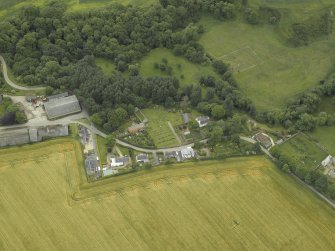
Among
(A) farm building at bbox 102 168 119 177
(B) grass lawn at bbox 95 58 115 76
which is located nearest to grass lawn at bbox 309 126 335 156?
(A) farm building at bbox 102 168 119 177

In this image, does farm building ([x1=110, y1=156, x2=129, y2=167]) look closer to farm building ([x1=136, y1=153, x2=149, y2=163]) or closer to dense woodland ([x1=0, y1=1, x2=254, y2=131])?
farm building ([x1=136, y1=153, x2=149, y2=163])

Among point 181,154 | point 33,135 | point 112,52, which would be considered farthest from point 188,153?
point 112,52

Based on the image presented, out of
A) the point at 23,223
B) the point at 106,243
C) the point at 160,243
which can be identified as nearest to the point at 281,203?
the point at 160,243

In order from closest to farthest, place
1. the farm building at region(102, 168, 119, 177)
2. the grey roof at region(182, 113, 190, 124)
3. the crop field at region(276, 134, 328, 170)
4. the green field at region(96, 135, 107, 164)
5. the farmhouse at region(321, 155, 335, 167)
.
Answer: the farm building at region(102, 168, 119, 177) → the farmhouse at region(321, 155, 335, 167) → the crop field at region(276, 134, 328, 170) → the green field at region(96, 135, 107, 164) → the grey roof at region(182, 113, 190, 124)

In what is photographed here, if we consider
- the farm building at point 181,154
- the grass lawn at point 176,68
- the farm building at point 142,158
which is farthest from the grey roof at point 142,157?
the grass lawn at point 176,68

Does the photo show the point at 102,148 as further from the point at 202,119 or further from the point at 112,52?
the point at 112,52

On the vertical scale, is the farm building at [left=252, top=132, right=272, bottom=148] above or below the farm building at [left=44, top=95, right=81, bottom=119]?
above
